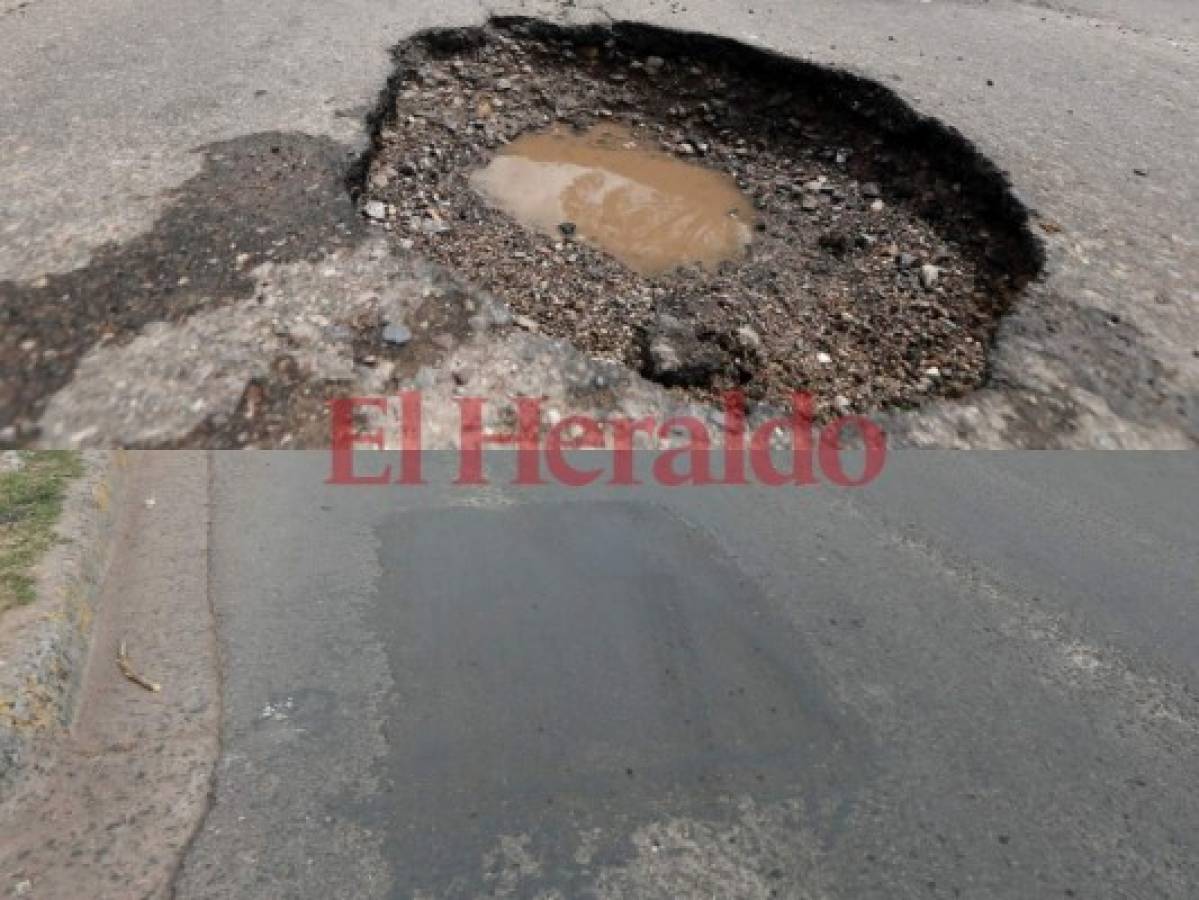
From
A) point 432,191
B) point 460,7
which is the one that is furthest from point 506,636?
point 460,7

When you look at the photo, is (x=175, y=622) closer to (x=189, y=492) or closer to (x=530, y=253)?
(x=189, y=492)

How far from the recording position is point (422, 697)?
249 cm

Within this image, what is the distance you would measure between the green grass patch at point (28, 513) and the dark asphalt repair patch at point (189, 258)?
0.14 metres

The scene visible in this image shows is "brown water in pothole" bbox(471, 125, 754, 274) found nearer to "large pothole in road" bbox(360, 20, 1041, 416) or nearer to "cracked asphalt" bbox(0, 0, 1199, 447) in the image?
"large pothole in road" bbox(360, 20, 1041, 416)

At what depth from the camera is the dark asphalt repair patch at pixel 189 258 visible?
323cm

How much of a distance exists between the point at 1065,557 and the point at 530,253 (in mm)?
2686

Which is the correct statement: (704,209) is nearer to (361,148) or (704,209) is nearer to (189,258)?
(361,148)

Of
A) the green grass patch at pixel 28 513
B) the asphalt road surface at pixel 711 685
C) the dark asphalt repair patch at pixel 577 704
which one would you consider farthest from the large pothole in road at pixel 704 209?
the green grass patch at pixel 28 513

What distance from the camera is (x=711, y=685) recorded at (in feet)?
8.39

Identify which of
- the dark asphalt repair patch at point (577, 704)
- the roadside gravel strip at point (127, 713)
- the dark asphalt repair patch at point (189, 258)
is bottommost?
the roadside gravel strip at point (127, 713)

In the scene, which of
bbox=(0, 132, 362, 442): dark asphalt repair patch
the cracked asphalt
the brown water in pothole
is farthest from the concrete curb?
the brown water in pothole

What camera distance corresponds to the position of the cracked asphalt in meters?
3.29

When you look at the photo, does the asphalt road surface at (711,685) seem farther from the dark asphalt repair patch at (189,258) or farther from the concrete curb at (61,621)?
the dark asphalt repair patch at (189,258)

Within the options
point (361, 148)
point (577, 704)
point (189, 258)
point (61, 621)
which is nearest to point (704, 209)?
point (361, 148)
